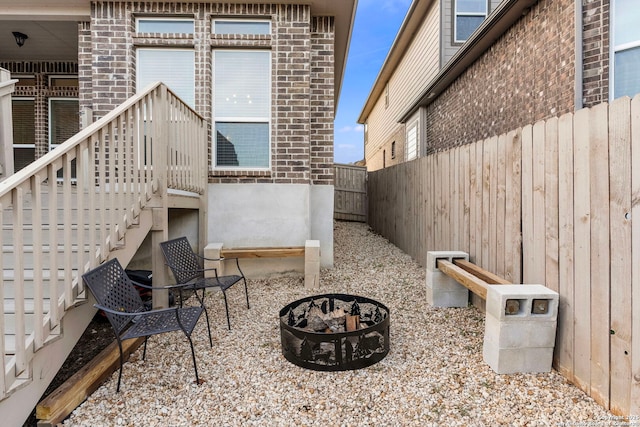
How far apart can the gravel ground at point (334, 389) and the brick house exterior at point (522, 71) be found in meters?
3.30

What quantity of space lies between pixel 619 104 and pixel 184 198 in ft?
13.9

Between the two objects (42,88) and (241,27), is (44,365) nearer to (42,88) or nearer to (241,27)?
(241,27)

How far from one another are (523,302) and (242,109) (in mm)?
4648

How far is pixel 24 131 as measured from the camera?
7141 mm

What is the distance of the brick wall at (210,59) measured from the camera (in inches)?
203

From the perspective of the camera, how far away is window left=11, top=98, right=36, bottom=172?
7109 millimetres

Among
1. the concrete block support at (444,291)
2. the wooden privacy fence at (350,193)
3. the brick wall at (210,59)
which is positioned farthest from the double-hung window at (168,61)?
the wooden privacy fence at (350,193)

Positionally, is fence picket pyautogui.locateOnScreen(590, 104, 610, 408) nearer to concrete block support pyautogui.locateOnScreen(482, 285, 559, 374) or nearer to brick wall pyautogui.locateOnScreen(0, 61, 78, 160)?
concrete block support pyautogui.locateOnScreen(482, 285, 559, 374)

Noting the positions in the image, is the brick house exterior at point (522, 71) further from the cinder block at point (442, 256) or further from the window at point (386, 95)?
the window at point (386, 95)

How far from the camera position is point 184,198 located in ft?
14.4

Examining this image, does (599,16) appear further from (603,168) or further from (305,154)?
(305,154)

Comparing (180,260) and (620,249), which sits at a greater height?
(620,249)

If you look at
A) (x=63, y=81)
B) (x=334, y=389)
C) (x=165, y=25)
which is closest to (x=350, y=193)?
(x=165, y=25)

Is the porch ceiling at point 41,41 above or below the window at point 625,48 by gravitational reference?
above
